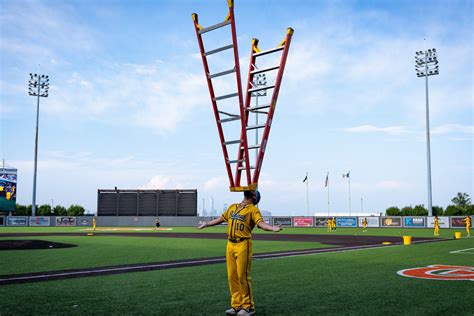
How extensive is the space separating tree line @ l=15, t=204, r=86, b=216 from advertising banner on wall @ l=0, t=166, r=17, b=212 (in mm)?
26959

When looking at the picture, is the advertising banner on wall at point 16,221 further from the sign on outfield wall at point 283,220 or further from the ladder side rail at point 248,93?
the ladder side rail at point 248,93

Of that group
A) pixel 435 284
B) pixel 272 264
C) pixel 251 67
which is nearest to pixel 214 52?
pixel 251 67

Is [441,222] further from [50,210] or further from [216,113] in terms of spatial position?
[50,210]

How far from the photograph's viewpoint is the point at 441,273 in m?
11.4

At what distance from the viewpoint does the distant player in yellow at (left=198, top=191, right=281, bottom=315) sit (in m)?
6.54

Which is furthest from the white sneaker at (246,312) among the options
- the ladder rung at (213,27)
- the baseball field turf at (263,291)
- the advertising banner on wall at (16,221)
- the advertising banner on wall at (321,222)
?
the advertising banner on wall at (16,221)

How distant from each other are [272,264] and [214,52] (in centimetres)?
868

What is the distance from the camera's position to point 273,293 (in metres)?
8.70

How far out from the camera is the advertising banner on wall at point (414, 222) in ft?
171

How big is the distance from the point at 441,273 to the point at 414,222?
44.4 metres

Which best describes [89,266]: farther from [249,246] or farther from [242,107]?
[242,107]

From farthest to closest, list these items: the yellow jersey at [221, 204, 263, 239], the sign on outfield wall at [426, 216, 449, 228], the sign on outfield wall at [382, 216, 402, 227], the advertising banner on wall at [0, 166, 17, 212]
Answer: the sign on outfield wall at [382, 216, 402, 227], the advertising banner on wall at [0, 166, 17, 212], the sign on outfield wall at [426, 216, 449, 228], the yellow jersey at [221, 204, 263, 239]

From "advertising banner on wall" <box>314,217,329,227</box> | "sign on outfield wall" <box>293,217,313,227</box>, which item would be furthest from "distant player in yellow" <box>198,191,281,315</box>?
"sign on outfield wall" <box>293,217,313,227</box>

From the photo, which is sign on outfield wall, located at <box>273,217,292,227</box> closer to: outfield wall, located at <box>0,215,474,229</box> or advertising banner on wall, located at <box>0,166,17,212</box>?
outfield wall, located at <box>0,215,474,229</box>
